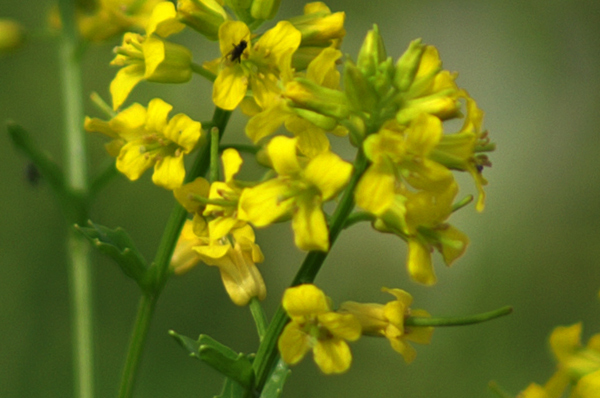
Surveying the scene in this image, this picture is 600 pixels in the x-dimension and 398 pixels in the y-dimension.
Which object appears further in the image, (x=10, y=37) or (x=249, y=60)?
(x=10, y=37)

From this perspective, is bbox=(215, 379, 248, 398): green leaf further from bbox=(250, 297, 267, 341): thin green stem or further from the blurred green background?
the blurred green background

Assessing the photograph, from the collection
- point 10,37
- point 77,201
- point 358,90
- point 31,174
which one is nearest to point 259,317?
point 358,90

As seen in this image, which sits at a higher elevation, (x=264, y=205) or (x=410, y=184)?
(x=410, y=184)

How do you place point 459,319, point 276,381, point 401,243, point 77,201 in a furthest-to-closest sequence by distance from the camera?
point 401,243 < point 77,201 < point 276,381 < point 459,319

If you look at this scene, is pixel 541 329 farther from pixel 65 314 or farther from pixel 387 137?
pixel 387 137

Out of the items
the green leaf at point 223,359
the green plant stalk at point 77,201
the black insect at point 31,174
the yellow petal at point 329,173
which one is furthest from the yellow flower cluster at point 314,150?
the black insect at point 31,174

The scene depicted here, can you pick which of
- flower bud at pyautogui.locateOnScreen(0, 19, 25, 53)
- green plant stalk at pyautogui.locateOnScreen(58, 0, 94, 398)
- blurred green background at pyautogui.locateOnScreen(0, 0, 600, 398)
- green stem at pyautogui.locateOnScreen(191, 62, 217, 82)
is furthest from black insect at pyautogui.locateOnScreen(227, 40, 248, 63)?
blurred green background at pyautogui.locateOnScreen(0, 0, 600, 398)

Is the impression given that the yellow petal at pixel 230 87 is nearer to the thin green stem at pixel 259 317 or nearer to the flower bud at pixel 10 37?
the thin green stem at pixel 259 317

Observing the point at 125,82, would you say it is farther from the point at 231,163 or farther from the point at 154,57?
the point at 231,163
